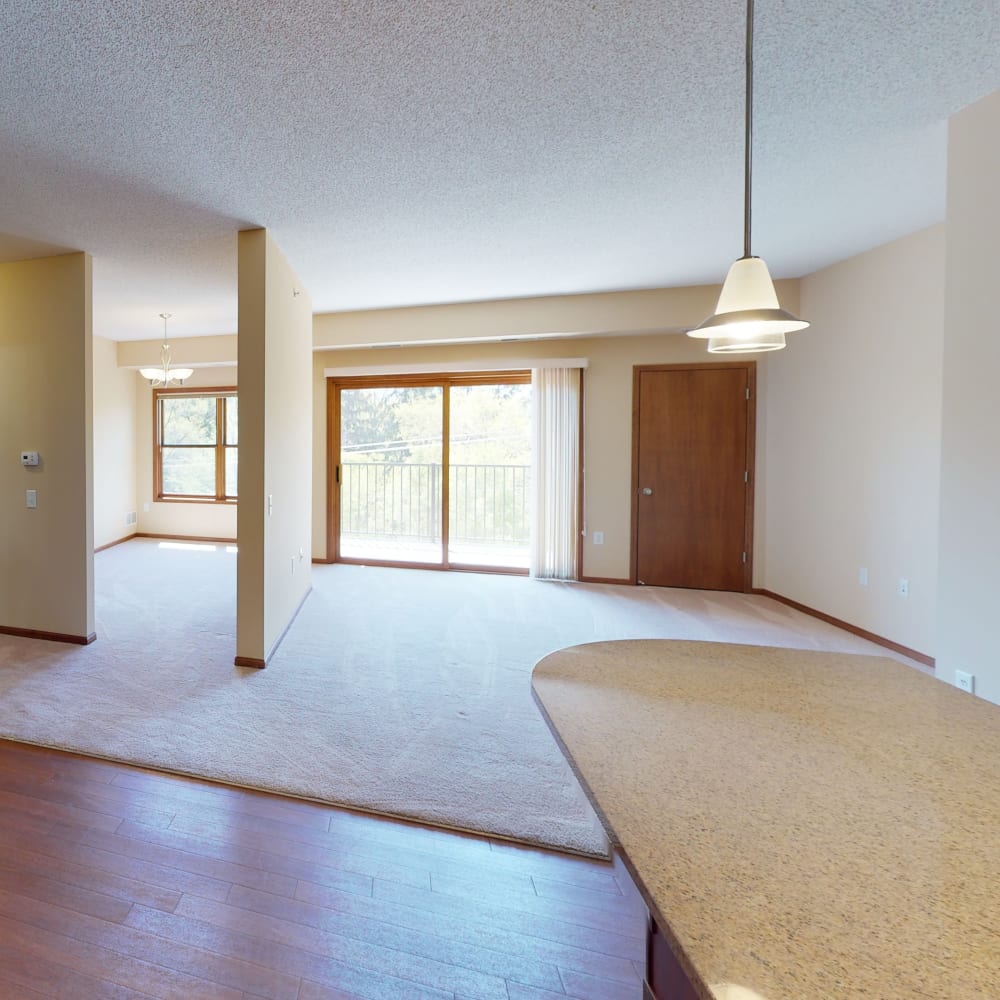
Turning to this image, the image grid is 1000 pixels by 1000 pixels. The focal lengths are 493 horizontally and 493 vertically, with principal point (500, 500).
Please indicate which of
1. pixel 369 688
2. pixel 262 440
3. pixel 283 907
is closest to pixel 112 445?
pixel 262 440

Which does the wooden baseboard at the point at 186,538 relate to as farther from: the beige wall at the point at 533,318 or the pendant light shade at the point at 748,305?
the pendant light shade at the point at 748,305

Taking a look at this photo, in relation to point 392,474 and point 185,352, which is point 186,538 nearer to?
point 185,352

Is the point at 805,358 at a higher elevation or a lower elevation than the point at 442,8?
lower

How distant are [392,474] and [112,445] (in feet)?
12.3

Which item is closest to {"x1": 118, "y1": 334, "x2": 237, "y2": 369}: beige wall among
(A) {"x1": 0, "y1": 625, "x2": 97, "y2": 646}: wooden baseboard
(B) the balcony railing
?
(B) the balcony railing

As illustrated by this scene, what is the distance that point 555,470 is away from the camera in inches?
193

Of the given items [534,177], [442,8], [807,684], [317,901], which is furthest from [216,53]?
[317,901]

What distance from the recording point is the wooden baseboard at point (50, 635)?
3291 mm

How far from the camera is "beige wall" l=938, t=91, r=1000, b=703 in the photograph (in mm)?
1928

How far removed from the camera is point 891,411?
324cm

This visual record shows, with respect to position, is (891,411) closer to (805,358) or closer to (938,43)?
(805,358)

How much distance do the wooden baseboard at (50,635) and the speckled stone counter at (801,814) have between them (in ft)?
11.9

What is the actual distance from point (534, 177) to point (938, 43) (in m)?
1.52

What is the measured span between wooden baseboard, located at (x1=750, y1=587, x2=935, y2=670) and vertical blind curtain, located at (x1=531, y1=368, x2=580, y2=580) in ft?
5.84
